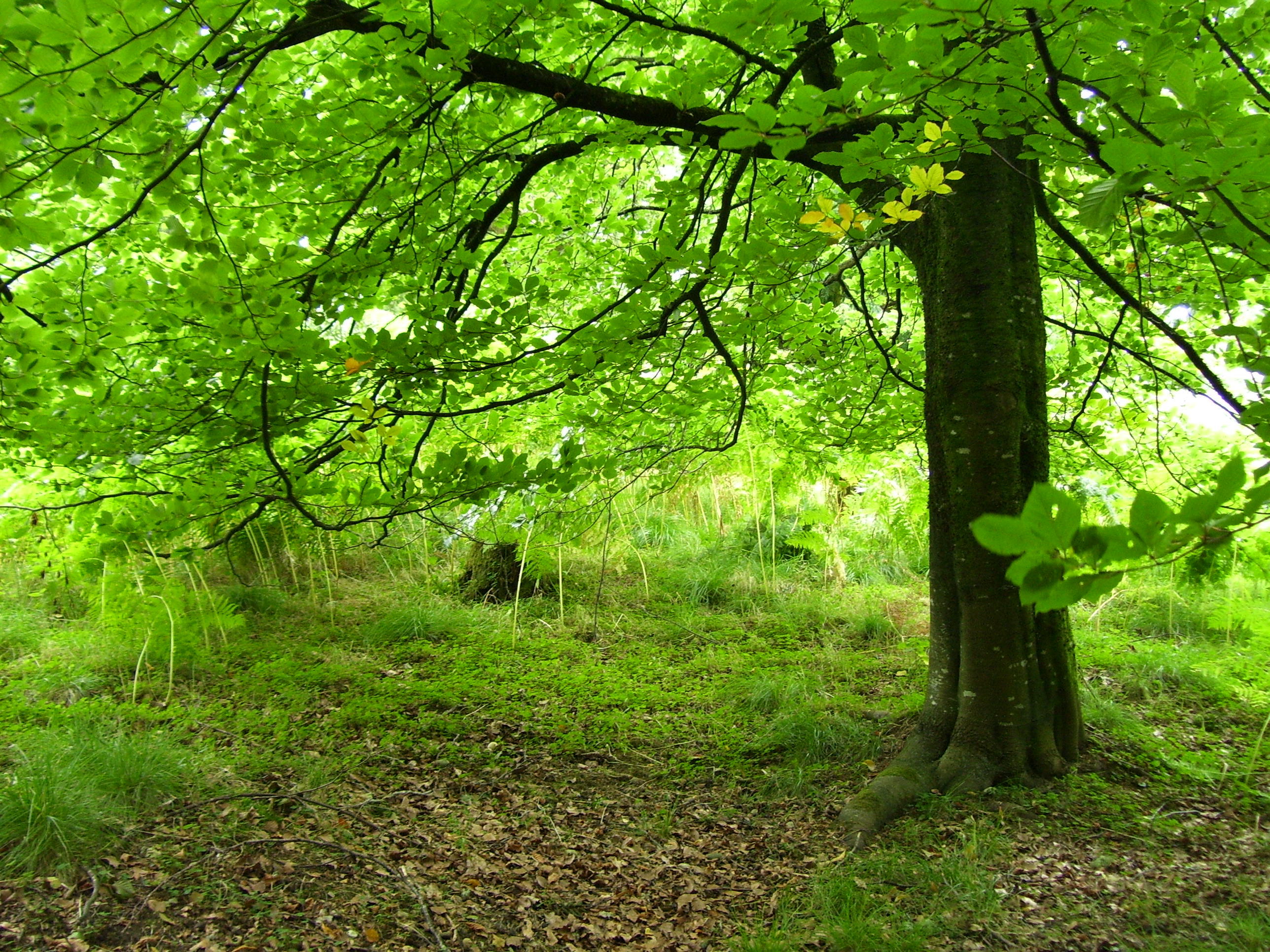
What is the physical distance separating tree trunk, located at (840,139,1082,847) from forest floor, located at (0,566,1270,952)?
0.17 m

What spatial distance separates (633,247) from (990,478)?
2177 mm

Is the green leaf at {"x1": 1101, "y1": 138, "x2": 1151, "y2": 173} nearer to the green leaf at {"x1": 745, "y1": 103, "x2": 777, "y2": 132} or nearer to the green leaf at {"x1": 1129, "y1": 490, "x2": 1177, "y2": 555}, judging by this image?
the green leaf at {"x1": 745, "y1": 103, "x2": 777, "y2": 132}

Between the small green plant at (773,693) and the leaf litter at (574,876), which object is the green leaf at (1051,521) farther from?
the small green plant at (773,693)

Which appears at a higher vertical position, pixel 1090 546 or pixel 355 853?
pixel 1090 546

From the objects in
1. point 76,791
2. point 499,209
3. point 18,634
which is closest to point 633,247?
point 499,209

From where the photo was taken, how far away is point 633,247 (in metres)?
3.98

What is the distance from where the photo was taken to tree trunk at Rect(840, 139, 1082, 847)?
3.10 m

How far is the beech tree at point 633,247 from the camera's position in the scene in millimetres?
1370

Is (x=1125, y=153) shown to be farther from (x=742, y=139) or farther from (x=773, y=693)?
(x=773, y=693)

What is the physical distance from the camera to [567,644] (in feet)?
18.8

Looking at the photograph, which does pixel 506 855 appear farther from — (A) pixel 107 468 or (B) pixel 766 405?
(B) pixel 766 405

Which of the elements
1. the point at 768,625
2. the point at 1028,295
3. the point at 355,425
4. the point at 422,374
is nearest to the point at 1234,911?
the point at 1028,295

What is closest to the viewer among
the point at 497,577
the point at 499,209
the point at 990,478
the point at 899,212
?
the point at 899,212

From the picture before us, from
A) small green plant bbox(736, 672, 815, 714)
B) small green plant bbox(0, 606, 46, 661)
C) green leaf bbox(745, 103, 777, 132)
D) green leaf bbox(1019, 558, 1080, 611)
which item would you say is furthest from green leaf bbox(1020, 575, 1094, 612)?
small green plant bbox(0, 606, 46, 661)
